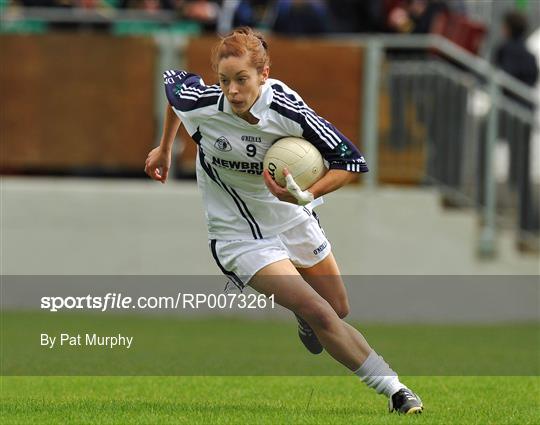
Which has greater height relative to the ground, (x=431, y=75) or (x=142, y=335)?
(x=431, y=75)

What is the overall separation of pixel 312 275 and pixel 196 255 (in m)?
7.75

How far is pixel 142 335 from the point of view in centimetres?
1448

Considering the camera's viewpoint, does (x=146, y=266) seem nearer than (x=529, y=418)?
No

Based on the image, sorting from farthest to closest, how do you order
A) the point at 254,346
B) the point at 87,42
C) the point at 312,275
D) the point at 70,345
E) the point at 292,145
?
the point at 87,42 → the point at 254,346 → the point at 70,345 → the point at 312,275 → the point at 292,145

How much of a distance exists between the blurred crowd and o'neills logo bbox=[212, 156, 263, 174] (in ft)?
25.4

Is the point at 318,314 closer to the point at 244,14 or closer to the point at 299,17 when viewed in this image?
the point at 244,14

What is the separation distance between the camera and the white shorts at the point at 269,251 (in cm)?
892

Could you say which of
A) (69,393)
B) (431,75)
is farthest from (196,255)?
(69,393)

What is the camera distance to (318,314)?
8.66m

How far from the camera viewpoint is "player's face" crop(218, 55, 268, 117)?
8.32m

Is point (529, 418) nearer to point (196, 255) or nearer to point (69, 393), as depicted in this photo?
point (69, 393)

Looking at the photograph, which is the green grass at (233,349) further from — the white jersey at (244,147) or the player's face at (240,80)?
the player's face at (240,80)

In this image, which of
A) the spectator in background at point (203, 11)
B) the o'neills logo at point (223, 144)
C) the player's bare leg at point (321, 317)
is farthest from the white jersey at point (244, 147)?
the spectator in background at point (203, 11)

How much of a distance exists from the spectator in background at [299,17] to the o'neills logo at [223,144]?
326 inches
